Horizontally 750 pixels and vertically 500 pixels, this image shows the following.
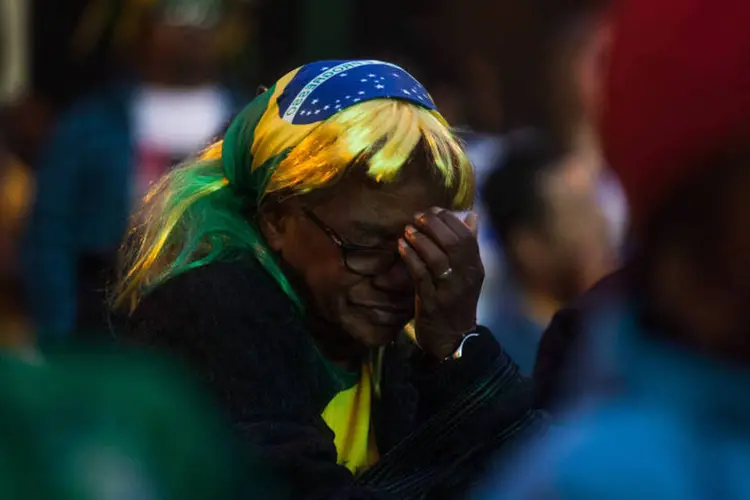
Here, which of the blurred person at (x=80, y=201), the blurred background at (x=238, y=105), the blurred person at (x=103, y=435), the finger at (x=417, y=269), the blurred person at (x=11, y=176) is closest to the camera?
the blurred person at (x=103, y=435)

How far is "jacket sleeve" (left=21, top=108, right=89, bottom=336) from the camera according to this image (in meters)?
4.48

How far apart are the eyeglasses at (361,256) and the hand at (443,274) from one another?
0.05 metres

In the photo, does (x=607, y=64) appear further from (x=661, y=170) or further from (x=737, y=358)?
(x=737, y=358)

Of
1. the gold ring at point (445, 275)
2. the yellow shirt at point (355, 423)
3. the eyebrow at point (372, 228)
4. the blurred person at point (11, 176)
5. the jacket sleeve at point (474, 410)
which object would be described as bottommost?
the blurred person at point (11, 176)

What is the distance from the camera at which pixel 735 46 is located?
103 cm

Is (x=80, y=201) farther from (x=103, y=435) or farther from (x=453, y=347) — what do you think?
(x=103, y=435)

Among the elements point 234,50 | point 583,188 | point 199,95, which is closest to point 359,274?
point 583,188

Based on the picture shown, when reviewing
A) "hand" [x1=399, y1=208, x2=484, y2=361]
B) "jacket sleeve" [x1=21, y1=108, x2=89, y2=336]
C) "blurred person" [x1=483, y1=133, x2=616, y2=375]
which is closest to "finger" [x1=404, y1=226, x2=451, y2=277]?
"hand" [x1=399, y1=208, x2=484, y2=361]

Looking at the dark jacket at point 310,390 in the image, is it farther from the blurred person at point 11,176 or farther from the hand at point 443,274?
the blurred person at point 11,176

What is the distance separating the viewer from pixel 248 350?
6.12ft

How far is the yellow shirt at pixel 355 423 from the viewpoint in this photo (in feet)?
6.50

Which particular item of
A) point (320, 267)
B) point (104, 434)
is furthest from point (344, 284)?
point (104, 434)

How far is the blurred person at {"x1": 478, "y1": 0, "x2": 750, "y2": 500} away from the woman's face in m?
0.85

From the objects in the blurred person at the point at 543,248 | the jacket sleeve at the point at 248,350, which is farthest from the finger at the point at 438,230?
the blurred person at the point at 543,248
